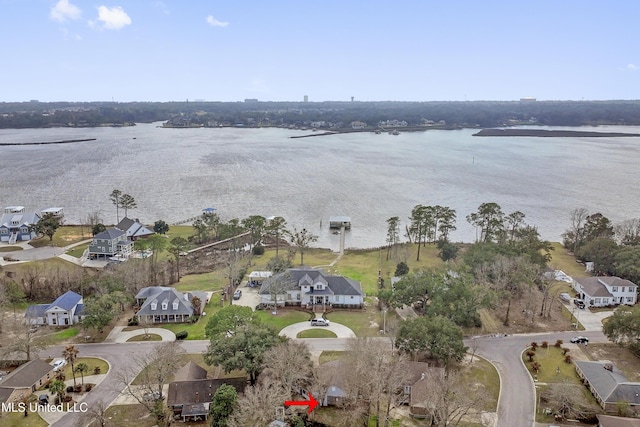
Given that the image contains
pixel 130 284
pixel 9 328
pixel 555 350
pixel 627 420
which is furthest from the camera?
pixel 130 284

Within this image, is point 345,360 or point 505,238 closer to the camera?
point 345,360

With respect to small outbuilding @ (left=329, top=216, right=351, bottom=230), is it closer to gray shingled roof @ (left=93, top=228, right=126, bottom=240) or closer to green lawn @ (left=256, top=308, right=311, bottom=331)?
green lawn @ (left=256, top=308, right=311, bottom=331)

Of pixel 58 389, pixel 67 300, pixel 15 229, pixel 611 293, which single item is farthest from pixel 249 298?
pixel 15 229

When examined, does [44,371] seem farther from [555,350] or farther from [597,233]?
[597,233]

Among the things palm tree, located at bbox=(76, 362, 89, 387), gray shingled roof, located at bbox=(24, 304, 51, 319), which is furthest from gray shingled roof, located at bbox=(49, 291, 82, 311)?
palm tree, located at bbox=(76, 362, 89, 387)

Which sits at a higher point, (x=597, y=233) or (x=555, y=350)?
(x=597, y=233)

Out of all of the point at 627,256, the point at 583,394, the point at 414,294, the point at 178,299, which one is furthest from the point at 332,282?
the point at 627,256
